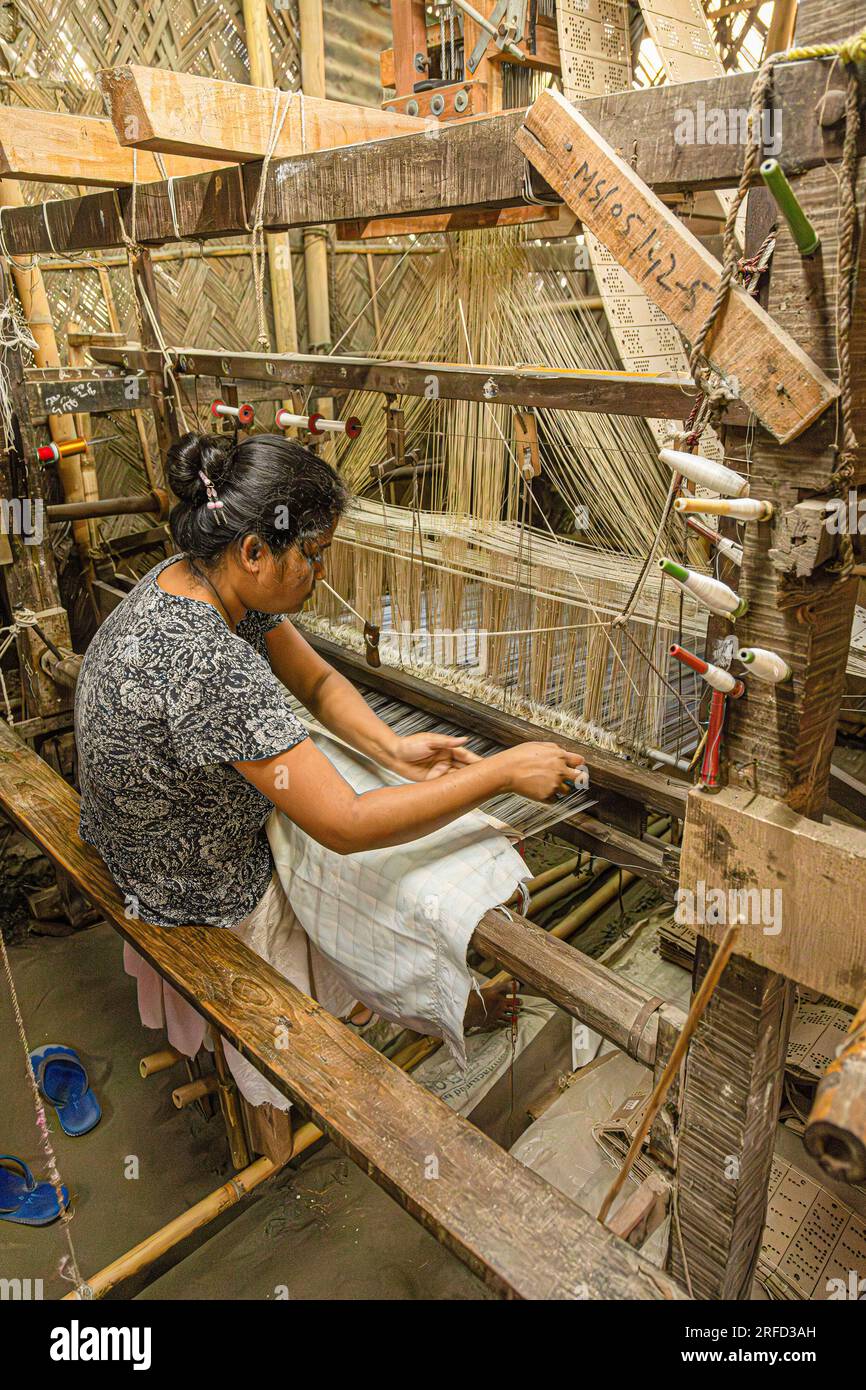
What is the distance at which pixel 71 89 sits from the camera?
4848 millimetres

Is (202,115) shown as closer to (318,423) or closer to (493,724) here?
(318,423)

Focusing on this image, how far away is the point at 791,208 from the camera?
93 cm

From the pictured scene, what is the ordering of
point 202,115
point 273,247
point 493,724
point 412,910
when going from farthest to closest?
point 273,247 < point 493,724 < point 202,115 < point 412,910

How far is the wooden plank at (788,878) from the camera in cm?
110

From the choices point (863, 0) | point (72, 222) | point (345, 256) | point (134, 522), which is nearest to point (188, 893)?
point (863, 0)

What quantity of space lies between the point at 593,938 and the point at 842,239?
11.7ft

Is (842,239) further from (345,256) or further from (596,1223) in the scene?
(345,256)

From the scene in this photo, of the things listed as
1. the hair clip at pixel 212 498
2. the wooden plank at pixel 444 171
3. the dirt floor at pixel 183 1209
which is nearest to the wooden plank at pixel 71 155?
the wooden plank at pixel 444 171

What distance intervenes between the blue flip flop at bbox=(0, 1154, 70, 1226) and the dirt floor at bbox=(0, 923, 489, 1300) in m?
0.05

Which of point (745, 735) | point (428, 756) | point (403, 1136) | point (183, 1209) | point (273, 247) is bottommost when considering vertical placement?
point (183, 1209)

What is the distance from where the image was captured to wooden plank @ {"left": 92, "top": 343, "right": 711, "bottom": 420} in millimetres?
1758

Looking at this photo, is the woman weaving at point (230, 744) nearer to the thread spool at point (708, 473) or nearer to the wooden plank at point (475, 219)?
the thread spool at point (708, 473)

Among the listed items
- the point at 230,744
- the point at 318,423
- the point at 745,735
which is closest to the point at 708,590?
the point at 745,735

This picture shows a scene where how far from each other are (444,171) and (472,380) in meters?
0.50
